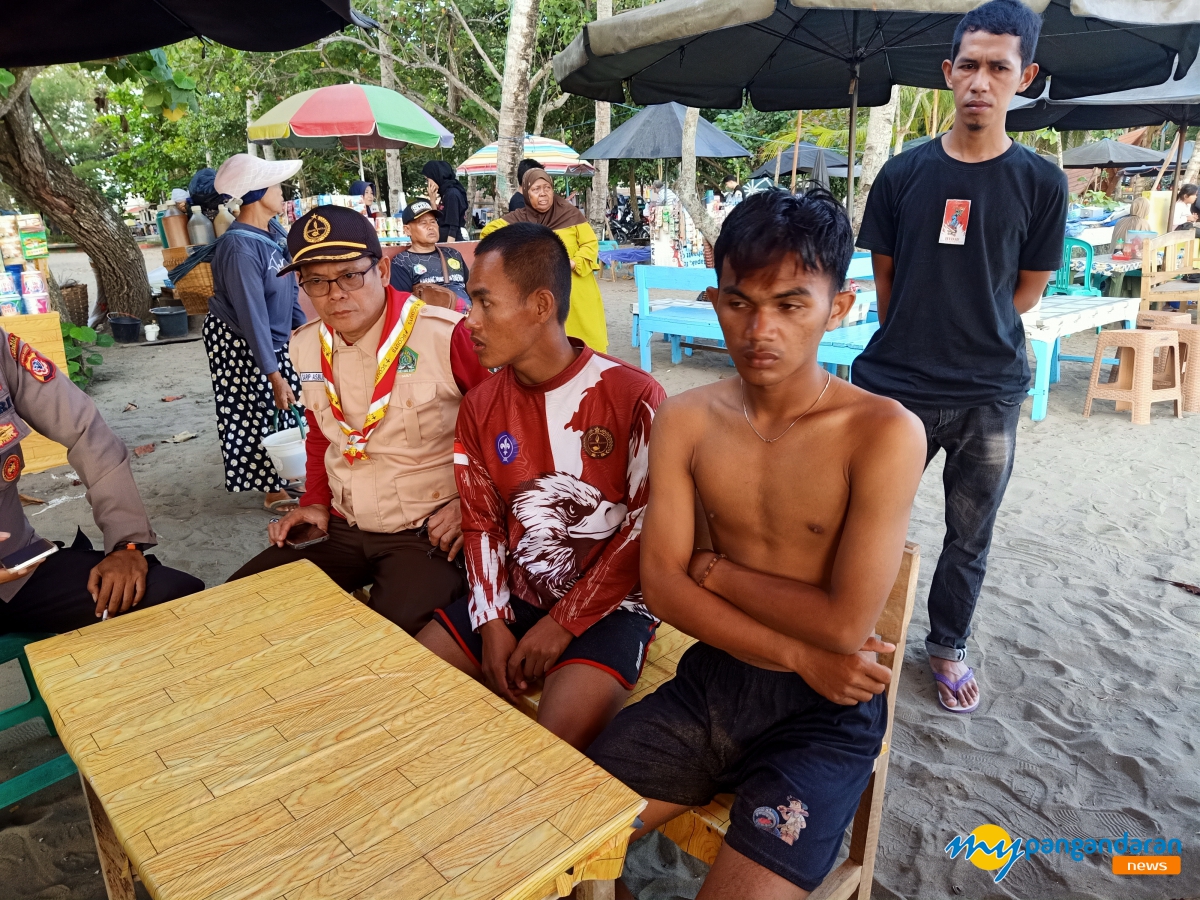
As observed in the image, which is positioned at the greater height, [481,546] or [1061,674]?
[481,546]

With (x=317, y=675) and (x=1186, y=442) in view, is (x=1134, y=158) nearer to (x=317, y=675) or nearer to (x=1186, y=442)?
(x=1186, y=442)

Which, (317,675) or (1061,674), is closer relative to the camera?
(317,675)

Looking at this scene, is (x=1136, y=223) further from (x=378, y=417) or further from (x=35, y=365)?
(x=35, y=365)

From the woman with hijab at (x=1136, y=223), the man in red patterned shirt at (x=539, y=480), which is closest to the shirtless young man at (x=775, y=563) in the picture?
the man in red patterned shirt at (x=539, y=480)

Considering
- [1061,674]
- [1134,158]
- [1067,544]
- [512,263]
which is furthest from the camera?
[1134,158]

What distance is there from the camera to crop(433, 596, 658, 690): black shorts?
1845 mm

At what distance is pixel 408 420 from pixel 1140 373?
5899mm

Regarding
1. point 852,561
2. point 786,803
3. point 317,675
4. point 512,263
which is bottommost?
point 786,803

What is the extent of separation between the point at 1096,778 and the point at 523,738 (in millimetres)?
2053

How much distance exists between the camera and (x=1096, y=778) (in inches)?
93.7

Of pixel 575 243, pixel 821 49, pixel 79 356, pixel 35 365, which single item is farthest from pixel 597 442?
pixel 79 356

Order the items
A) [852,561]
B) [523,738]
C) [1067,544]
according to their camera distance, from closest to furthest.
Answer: [523,738] → [852,561] → [1067,544]

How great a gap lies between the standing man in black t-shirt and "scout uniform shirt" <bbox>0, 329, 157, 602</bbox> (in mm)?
2462

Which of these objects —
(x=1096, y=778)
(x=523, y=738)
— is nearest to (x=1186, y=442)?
(x=1096, y=778)
